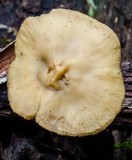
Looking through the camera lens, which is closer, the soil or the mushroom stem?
the mushroom stem

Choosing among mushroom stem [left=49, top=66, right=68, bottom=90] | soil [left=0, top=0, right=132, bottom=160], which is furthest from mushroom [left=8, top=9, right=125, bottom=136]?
soil [left=0, top=0, right=132, bottom=160]

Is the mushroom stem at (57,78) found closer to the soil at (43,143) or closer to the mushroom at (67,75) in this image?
the mushroom at (67,75)

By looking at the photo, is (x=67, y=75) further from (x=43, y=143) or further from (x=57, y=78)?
(x=43, y=143)

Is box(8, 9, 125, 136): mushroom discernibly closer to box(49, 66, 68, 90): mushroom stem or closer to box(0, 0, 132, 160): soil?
box(49, 66, 68, 90): mushroom stem

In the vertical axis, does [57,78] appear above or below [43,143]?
above

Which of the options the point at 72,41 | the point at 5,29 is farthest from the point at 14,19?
the point at 72,41

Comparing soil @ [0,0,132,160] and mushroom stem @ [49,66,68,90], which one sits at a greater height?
mushroom stem @ [49,66,68,90]

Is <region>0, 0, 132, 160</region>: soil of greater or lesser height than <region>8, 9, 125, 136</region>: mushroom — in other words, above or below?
below

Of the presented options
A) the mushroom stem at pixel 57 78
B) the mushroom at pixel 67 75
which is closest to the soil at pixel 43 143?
the mushroom at pixel 67 75

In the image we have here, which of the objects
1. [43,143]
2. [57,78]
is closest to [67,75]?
[57,78]
